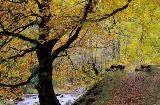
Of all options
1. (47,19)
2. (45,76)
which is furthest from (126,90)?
(47,19)

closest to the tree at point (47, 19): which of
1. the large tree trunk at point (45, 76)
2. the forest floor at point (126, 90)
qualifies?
the large tree trunk at point (45, 76)

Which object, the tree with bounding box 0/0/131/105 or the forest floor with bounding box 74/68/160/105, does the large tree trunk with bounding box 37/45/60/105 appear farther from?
the forest floor with bounding box 74/68/160/105

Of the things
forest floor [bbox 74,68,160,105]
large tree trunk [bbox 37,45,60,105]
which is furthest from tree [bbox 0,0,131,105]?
Result: forest floor [bbox 74,68,160,105]

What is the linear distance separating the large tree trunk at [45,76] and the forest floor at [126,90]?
3.20 metres

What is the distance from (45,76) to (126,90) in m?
5.48

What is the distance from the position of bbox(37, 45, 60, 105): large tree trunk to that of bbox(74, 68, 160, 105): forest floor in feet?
10.5

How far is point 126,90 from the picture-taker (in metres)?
16.0

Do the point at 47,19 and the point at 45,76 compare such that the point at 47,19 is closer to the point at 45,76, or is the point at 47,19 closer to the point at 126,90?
the point at 45,76

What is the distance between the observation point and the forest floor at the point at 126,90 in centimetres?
1422

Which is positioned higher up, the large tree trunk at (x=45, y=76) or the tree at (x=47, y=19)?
the tree at (x=47, y=19)

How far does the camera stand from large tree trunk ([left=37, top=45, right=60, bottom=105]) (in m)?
12.4

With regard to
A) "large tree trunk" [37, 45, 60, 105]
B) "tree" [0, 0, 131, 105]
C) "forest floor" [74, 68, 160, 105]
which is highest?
"tree" [0, 0, 131, 105]

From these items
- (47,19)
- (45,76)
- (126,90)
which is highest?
(47,19)

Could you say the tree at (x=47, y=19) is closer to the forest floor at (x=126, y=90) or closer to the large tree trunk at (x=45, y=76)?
the large tree trunk at (x=45, y=76)
